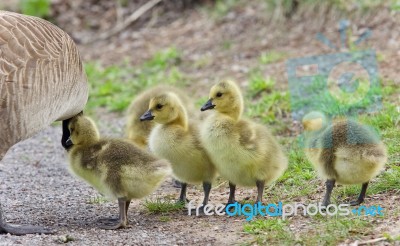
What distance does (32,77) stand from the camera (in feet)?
17.3

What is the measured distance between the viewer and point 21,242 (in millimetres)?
5027

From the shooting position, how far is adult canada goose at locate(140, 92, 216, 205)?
5.83 m

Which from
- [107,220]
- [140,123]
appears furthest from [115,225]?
[140,123]

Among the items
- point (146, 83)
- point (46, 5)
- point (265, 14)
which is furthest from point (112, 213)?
point (46, 5)

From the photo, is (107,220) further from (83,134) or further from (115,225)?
(83,134)

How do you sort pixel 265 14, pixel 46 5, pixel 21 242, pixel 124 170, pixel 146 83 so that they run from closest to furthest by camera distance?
1. pixel 21 242
2. pixel 124 170
3. pixel 146 83
4. pixel 265 14
5. pixel 46 5

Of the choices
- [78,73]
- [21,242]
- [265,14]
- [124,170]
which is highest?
[265,14]

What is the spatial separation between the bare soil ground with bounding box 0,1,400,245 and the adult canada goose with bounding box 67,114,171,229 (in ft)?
0.90

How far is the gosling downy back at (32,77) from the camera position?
514 centimetres

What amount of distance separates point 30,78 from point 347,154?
2222 mm

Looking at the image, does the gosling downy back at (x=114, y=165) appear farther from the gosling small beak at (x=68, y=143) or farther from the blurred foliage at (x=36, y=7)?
the blurred foliage at (x=36, y=7)

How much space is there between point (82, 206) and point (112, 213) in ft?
1.00

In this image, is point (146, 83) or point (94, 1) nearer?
point (146, 83)

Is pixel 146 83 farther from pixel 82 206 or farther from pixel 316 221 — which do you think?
pixel 316 221
